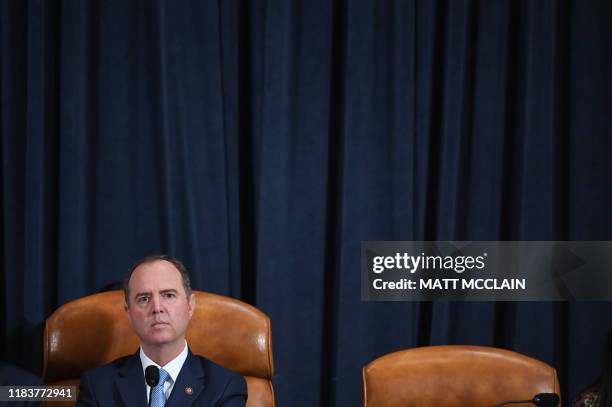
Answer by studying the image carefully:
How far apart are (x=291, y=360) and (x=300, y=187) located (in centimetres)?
66

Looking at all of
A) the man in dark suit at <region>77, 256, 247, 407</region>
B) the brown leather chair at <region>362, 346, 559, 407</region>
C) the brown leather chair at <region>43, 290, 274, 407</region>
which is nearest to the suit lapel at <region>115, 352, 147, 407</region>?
the man in dark suit at <region>77, 256, 247, 407</region>

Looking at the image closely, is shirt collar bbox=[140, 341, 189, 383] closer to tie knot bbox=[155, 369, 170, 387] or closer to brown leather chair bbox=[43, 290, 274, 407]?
tie knot bbox=[155, 369, 170, 387]

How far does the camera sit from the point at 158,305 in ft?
6.82

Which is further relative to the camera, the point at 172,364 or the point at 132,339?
the point at 132,339

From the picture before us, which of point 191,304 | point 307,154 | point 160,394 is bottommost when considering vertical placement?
point 160,394

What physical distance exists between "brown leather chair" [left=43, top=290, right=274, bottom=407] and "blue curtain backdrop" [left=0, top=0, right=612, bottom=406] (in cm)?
57

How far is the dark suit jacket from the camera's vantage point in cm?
203

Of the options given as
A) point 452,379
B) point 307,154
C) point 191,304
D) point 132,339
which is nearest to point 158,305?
point 191,304

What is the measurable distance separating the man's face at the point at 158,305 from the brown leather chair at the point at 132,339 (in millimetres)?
174

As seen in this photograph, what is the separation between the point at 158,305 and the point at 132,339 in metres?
0.33

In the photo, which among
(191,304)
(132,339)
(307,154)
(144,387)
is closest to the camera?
(144,387)

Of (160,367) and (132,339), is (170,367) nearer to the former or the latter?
(160,367)

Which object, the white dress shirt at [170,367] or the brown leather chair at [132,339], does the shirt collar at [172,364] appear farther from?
the brown leather chair at [132,339]

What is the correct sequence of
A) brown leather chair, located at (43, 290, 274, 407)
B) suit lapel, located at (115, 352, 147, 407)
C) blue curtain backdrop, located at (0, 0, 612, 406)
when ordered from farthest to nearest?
1. blue curtain backdrop, located at (0, 0, 612, 406)
2. brown leather chair, located at (43, 290, 274, 407)
3. suit lapel, located at (115, 352, 147, 407)
